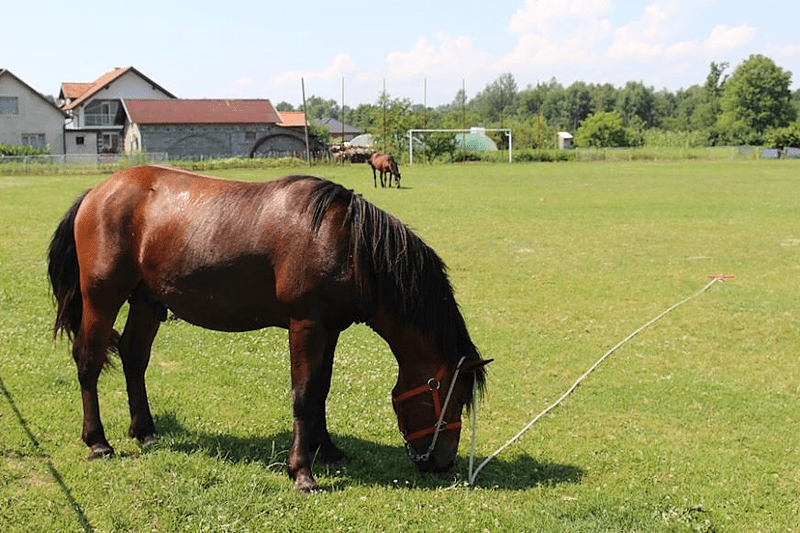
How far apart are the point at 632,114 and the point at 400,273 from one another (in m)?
154

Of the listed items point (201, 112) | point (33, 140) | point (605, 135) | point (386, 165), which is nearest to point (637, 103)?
point (605, 135)

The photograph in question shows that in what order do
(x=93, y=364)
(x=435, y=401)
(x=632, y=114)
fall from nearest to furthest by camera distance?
(x=435, y=401)
(x=93, y=364)
(x=632, y=114)

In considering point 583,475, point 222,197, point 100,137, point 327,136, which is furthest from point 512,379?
point 327,136

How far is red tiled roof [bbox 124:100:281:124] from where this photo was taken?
216ft

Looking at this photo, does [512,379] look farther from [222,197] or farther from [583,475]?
[222,197]

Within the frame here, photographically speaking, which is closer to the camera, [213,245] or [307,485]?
[307,485]

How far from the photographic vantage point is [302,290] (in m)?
5.06

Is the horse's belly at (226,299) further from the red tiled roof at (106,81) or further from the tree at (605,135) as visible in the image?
the tree at (605,135)

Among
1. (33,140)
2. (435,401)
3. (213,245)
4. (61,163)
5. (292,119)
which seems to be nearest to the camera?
(435,401)

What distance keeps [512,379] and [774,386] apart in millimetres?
2832

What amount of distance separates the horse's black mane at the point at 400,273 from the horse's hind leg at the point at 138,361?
1.87 m

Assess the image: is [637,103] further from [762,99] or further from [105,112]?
Answer: [105,112]

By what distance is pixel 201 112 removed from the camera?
68125 mm

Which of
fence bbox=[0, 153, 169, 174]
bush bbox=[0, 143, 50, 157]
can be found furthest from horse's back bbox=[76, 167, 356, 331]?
bush bbox=[0, 143, 50, 157]
